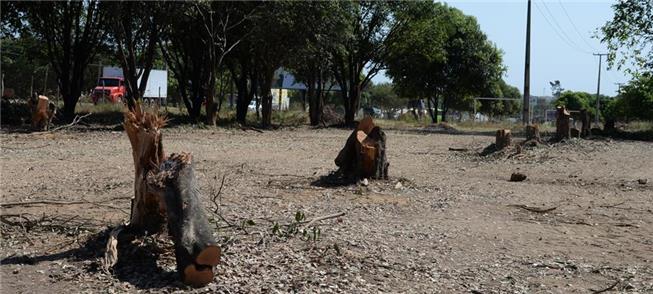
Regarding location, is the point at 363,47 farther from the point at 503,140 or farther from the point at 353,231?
the point at 353,231

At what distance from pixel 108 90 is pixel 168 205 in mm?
36974

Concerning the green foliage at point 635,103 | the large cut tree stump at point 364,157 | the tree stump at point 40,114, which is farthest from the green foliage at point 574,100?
the large cut tree stump at point 364,157

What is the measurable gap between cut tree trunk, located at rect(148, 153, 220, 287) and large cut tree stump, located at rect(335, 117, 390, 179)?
492 centimetres

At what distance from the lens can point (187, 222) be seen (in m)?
4.91

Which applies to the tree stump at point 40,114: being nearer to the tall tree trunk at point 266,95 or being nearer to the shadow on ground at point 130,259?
the tall tree trunk at point 266,95

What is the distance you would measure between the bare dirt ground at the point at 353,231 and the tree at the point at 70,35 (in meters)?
13.7

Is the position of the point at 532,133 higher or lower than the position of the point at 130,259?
higher

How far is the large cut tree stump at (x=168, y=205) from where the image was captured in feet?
15.4

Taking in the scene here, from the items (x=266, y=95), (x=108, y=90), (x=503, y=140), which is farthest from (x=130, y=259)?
(x=108, y=90)

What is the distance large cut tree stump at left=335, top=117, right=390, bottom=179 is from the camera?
33.1 feet

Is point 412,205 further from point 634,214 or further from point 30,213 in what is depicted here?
point 30,213

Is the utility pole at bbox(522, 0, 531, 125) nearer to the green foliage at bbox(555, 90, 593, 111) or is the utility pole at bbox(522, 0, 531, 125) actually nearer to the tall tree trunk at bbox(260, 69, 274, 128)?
the tall tree trunk at bbox(260, 69, 274, 128)

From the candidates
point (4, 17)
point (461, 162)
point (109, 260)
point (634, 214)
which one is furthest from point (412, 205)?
point (4, 17)

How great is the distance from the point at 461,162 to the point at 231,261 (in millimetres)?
10488
